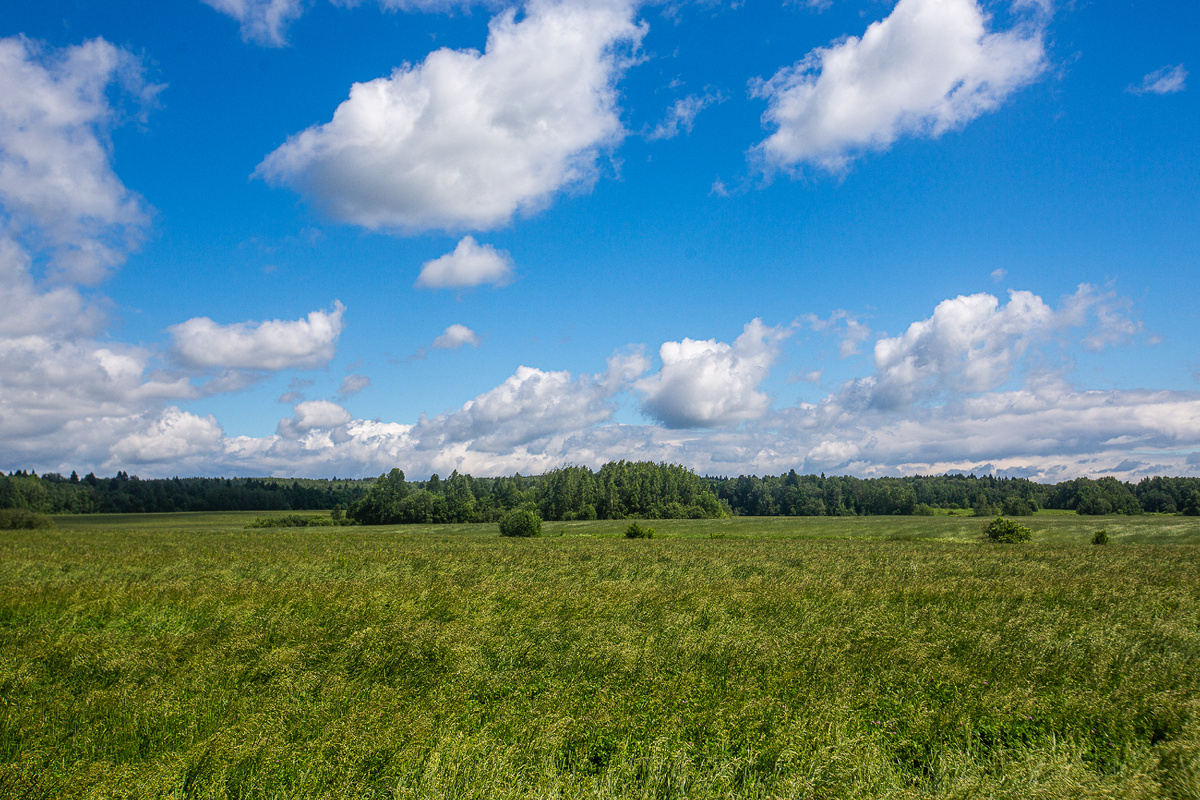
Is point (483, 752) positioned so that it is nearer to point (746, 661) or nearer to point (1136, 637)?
point (746, 661)

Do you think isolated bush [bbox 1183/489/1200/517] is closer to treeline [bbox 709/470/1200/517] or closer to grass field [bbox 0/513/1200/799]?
treeline [bbox 709/470/1200/517]

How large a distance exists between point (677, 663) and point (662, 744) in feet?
8.70

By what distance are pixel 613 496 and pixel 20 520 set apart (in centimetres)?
8609

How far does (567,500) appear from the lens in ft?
382

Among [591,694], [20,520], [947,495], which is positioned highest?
[591,694]

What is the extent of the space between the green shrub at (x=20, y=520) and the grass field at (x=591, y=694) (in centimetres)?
6263

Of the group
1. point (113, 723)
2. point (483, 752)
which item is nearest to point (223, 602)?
point (113, 723)

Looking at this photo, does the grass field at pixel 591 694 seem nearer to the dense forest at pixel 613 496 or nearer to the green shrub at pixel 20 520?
the green shrub at pixel 20 520

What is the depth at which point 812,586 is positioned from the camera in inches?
647

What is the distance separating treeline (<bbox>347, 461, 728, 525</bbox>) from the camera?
113 meters

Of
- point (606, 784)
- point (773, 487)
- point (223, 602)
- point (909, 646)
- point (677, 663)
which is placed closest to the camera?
point (606, 784)

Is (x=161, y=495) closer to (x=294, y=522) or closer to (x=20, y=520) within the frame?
(x=294, y=522)

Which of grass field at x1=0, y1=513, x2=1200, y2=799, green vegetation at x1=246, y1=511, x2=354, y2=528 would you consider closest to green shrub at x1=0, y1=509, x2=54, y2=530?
green vegetation at x1=246, y1=511, x2=354, y2=528

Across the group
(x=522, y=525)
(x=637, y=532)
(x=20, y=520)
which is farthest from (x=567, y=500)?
(x=20, y=520)
